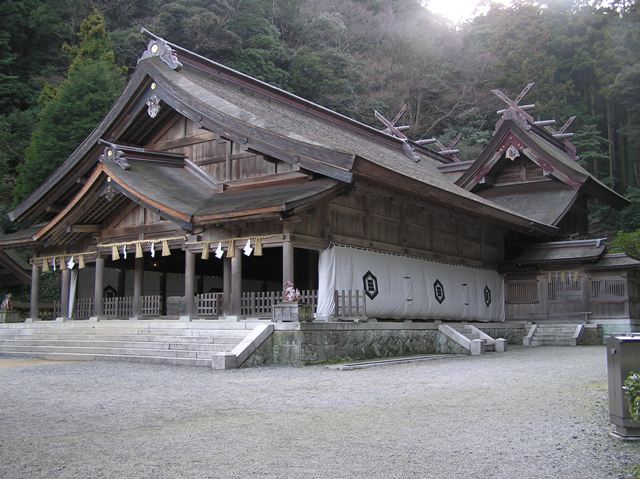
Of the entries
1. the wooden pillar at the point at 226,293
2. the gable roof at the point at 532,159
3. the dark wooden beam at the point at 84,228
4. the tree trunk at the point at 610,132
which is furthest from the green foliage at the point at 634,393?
the tree trunk at the point at 610,132

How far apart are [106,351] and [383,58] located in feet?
145

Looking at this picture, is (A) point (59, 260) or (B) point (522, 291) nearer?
(A) point (59, 260)

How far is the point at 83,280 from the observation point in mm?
24031

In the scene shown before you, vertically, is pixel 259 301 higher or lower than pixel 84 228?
lower

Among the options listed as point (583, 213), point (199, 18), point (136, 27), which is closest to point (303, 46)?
point (199, 18)

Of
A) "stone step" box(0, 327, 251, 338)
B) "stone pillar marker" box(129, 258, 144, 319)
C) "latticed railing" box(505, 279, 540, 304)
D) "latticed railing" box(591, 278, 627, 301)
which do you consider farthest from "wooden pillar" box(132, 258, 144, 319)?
"latticed railing" box(591, 278, 627, 301)

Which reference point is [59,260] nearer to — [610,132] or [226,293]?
[226,293]

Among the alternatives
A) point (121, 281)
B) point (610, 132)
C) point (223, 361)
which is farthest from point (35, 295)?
point (610, 132)

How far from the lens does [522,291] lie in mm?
26703

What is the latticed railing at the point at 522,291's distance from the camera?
26.4 m

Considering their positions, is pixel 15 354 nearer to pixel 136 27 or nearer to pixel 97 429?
pixel 97 429

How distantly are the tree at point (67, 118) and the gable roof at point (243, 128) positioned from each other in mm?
Answer: 8409

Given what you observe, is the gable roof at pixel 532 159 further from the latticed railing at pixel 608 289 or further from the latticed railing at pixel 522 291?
the latticed railing at pixel 608 289

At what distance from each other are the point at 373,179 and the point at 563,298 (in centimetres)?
1220
